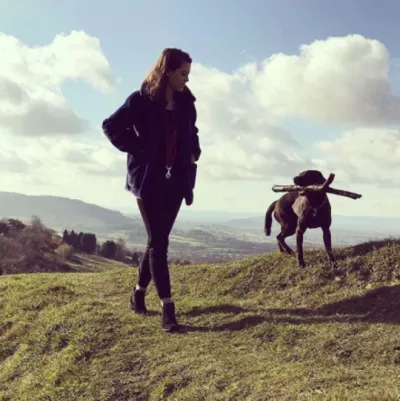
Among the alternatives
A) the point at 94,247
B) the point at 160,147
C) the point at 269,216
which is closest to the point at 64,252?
the point at 94,247

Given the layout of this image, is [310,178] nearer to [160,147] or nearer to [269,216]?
[269,216]

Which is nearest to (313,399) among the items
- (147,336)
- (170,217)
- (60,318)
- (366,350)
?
(366,350)

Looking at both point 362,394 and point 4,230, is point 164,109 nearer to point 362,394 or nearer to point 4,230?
point 362,394

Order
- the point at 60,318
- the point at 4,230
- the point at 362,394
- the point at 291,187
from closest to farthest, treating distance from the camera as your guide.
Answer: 1. the point at 362,394
2. the point at 60,318
3. the point at 291,187
4. the point at 4,230

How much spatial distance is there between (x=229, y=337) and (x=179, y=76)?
11.7 feet

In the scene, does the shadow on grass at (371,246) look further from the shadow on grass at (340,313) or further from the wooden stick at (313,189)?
the shadow on grass at (340,313)

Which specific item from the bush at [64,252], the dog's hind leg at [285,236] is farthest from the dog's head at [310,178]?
the bush at [64,252]

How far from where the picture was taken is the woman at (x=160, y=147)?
21.0 ft

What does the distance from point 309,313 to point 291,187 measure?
2.68m

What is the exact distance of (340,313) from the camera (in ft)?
21.0

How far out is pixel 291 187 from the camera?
28.1ft

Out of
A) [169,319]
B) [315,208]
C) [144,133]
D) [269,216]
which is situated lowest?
[169,319]

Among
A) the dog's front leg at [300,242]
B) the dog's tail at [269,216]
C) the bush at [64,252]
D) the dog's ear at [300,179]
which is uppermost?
the dog's ear at [300,179]

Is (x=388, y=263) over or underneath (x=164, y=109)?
underneath
